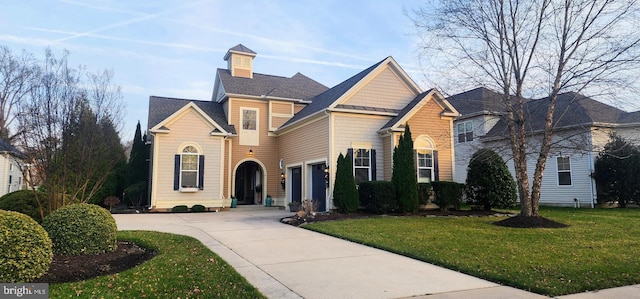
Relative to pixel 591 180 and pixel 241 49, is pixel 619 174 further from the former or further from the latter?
pixel 241 49

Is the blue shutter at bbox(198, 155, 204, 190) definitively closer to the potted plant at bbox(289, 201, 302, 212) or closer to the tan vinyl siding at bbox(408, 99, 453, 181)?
the potted plant at bbox(289, 201, 302, 212)

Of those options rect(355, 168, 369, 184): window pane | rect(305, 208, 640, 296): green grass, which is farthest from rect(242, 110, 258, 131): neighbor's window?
rect(305, 208, 640, 296): green grass

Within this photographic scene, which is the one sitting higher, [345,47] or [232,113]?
[345,47]

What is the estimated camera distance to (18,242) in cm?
502

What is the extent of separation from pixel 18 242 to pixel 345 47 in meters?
13.5

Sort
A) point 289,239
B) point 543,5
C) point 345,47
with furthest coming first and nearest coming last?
1. point 345,47
2. point 543,5
3. point 289,239

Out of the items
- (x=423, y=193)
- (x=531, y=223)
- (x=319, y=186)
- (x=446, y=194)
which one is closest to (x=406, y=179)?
(x=423, y=193)

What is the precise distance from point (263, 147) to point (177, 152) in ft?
14.7

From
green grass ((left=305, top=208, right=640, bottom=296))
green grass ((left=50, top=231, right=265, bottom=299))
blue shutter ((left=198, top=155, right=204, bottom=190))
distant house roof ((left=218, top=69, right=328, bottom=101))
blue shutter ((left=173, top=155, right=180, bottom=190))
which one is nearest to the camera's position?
green grass ((left=50, top=231, right=265, bottom=299))

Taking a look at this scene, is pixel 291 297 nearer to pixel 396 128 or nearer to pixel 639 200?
pixel 396 128

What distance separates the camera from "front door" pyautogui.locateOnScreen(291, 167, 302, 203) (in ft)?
60.7

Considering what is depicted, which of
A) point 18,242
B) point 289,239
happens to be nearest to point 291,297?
point 18,242

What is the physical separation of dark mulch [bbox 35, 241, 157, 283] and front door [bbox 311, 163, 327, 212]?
351 inches

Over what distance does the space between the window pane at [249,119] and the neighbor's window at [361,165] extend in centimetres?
708
